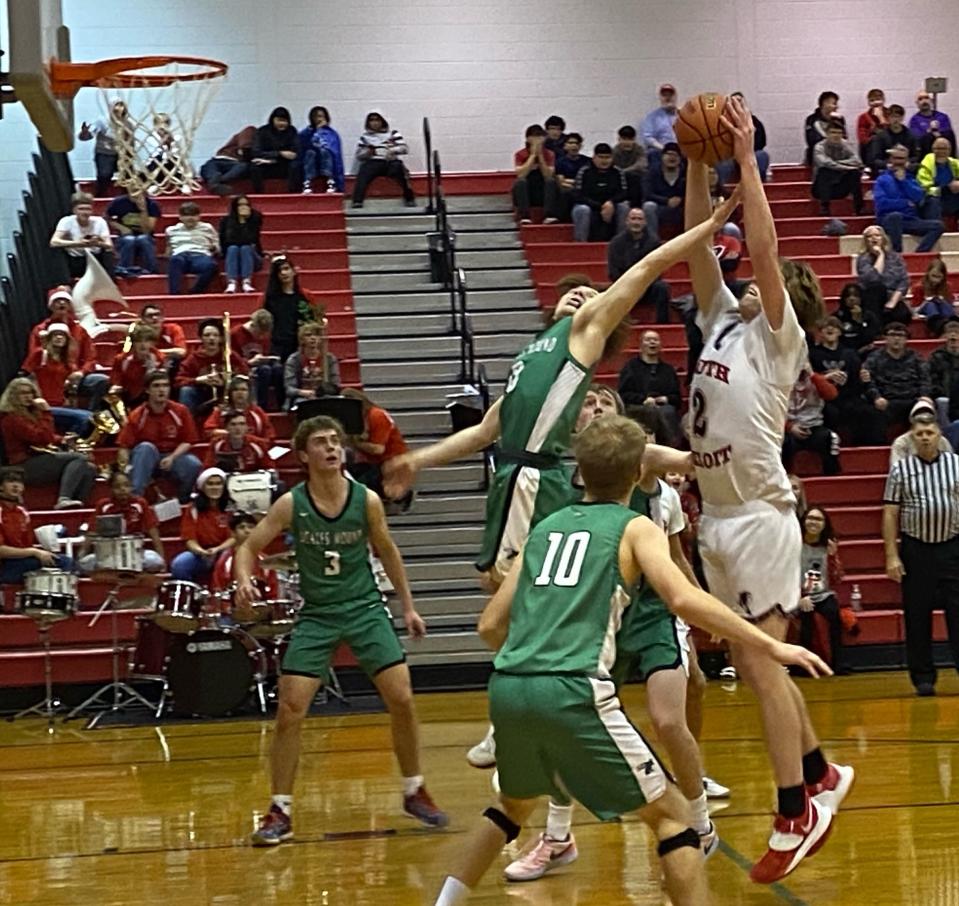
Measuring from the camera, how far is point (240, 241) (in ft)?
56.9

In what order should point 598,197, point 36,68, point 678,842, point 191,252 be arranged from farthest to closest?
1. point 598,197
2. point 191,252
3. point 36,68
4. point 678,842

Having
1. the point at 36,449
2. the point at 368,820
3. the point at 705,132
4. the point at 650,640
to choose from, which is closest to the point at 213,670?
the point at 36,449

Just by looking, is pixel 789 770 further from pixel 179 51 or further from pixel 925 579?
pixel 179 51

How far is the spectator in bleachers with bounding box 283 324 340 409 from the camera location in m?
15.2

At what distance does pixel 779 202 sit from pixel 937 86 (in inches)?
103

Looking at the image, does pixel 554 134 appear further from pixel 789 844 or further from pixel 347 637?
pixel 789 844

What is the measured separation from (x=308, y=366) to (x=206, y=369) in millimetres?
910

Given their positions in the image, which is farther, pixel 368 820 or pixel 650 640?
pixel 368 820

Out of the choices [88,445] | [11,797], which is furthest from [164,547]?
[11,797]

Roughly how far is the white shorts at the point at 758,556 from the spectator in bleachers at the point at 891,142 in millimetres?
14167

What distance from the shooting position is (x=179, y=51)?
20312 mm

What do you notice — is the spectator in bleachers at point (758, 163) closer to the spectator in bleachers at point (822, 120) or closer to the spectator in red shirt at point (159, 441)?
the spectator in bleachers at point (822, 120)

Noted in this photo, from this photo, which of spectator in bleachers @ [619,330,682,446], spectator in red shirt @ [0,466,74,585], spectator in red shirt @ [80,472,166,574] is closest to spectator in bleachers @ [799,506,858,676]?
spectator in bleachers @ [619,330,682,446]

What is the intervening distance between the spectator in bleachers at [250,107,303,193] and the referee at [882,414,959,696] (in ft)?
30.9
